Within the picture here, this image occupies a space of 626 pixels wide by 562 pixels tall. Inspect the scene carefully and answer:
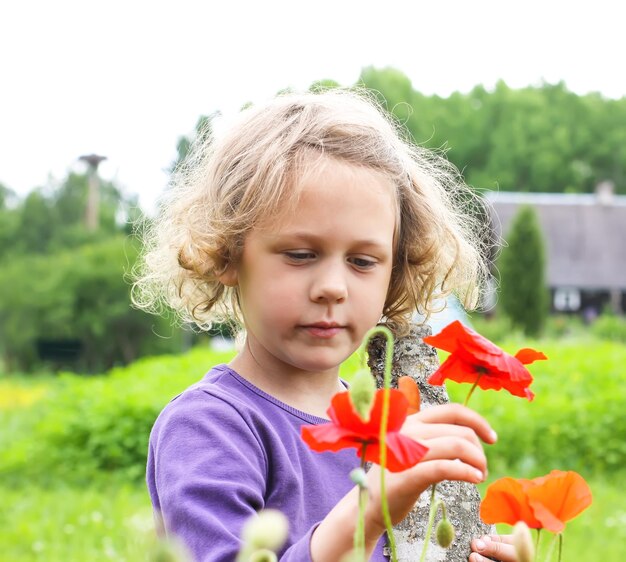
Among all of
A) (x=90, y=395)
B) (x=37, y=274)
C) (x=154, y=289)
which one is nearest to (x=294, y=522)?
(x=154, y=289)

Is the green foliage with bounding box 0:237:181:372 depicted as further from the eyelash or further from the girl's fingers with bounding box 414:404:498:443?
the girl's fingers with bounding box 414:404:498:443

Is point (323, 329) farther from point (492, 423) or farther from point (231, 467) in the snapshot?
point (492, 423)

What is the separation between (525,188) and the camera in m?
40.7

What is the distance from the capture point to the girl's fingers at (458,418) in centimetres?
64

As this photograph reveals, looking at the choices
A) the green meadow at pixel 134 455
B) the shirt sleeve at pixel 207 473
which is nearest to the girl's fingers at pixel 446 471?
the shirt sleeve at pixel 207 473

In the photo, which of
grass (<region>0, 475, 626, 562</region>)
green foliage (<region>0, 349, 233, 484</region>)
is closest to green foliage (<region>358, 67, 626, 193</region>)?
green foliage (<region>0, 349, 233, 484</region>)

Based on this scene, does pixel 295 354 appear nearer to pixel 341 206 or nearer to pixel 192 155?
pixel 341 206

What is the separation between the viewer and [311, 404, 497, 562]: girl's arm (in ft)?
2.01

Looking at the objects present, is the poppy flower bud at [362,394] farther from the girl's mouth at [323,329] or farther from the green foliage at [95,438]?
the green foliage at [95,438]

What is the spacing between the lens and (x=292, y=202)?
4.07ft

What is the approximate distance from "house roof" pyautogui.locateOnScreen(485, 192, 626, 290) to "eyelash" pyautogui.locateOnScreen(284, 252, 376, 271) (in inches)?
1210

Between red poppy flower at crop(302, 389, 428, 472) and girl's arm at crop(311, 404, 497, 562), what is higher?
red poppy flower at crop(302, 389, 428, 472)

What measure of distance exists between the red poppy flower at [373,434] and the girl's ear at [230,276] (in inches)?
35.9

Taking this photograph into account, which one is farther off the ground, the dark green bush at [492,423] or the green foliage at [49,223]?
the dark green bush at [492,423]
